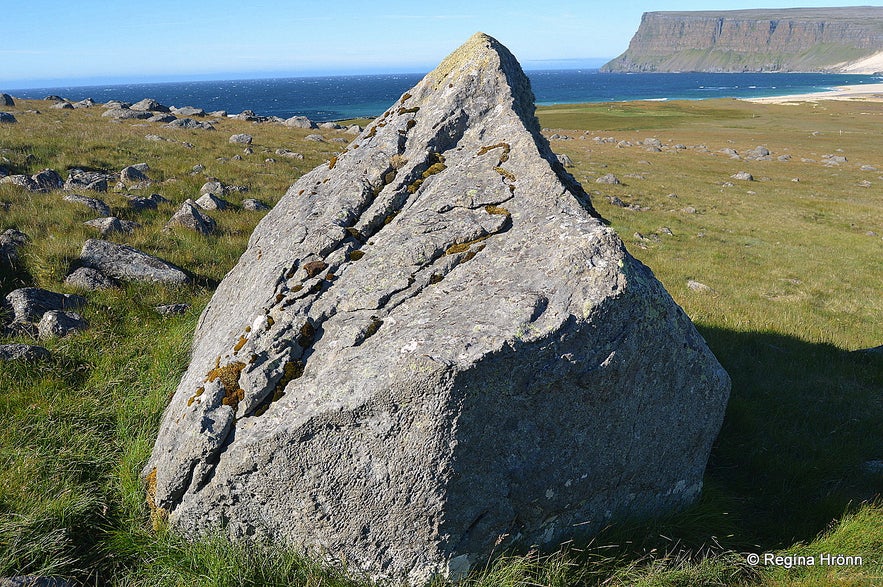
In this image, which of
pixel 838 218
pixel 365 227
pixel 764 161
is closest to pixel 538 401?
pixel 365 227

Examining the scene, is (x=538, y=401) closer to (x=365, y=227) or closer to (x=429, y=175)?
(x=365, y=227)

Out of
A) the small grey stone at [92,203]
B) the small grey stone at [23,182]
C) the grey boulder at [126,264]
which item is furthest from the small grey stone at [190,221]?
the small grey stone at [23,182]

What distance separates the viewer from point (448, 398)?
14.7 feet

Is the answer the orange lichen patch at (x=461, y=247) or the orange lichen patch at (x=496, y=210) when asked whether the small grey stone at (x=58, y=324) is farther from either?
the orange lichen patch at (x=496, y=210)

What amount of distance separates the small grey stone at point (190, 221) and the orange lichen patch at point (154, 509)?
9558 millimetres

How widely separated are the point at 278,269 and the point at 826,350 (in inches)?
476

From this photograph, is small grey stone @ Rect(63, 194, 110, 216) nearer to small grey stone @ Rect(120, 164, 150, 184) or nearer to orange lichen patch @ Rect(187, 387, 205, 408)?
small grey stone @ Rect(120, 164, 150, 184)

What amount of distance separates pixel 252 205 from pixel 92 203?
4.58m

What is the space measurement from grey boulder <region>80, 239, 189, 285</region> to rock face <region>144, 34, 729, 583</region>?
4881 mm

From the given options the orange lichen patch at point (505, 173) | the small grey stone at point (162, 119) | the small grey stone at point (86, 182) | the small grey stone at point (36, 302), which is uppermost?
the small grey stone at point (162, 119)

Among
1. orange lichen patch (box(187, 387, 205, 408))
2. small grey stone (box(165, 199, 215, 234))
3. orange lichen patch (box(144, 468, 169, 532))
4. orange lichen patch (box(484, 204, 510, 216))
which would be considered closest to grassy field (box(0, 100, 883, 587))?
orange lichen patch (box(144, 468, 169, 532))

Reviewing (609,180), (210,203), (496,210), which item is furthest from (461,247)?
(609,180)

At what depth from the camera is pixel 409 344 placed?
471cm

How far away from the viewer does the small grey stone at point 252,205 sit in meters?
17.5
